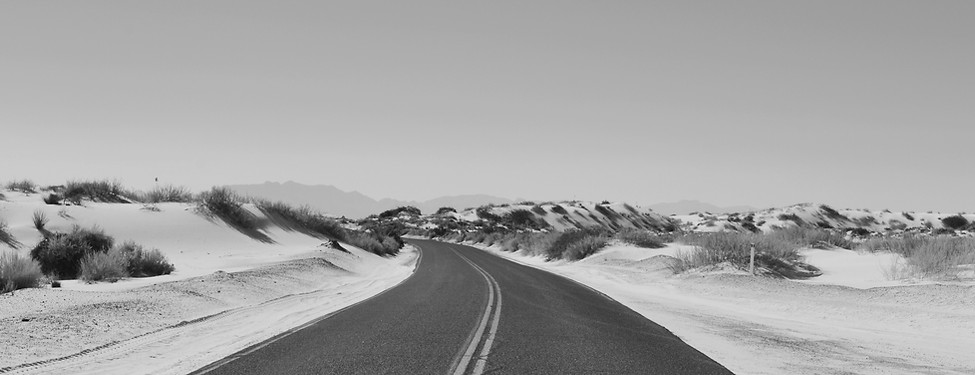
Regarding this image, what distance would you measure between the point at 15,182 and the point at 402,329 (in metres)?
31.4

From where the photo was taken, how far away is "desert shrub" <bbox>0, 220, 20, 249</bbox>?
2263 cm

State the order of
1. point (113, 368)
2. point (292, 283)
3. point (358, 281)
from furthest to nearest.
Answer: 1. point (358, 281)
2. point (292, 283)
3. point (113, 368)

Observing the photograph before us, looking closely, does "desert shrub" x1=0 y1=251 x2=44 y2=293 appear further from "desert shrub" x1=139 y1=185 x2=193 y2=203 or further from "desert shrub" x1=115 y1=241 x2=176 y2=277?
"desert shrub" x1=139 y1=185 x2=193 y2=203

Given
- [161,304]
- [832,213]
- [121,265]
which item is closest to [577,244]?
[121,265]

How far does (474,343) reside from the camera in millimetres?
10000

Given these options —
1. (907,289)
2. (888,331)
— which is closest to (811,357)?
(888,331)

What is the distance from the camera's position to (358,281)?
24.9 meters

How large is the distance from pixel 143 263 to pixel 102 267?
2613 mm

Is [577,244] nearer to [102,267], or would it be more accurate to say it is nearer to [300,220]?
[300,220]

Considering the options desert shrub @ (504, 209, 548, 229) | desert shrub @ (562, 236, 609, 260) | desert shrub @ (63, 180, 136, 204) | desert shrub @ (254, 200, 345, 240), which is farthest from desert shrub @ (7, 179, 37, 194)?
desert shrub @ (504, 209, 548, 229)

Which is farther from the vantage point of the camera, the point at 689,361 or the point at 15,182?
the point at 15,182

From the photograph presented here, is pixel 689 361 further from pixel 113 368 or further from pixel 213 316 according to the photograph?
pixel 213 316

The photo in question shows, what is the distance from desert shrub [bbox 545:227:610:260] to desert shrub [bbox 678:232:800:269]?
45.0 ft

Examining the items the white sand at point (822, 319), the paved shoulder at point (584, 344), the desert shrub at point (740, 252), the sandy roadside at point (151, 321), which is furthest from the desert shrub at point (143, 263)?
the desert shrub at point (740, 252)
